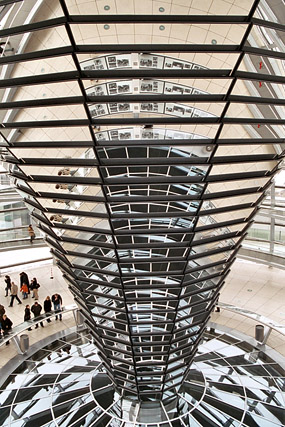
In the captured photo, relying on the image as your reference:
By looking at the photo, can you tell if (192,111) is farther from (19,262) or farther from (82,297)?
(19,262)

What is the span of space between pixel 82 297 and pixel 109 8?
6159mm

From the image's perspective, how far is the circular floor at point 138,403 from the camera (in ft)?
36.9

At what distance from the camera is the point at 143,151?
30.9ft

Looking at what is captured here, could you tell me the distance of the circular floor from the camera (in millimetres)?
11234

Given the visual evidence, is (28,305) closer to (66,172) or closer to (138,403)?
(138,403)

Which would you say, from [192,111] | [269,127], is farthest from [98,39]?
[269,127]

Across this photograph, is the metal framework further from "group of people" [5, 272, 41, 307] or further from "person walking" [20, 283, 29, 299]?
"person walking" [20, 283, 29, 299]

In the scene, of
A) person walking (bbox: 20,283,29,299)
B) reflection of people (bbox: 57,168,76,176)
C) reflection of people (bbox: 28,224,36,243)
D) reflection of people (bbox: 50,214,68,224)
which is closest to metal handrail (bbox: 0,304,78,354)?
person walking (bbox: 20,283,29,299)

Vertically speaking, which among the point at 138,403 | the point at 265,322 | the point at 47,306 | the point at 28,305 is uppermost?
the point at 28,305

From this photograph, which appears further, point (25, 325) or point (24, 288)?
point (24, 288)

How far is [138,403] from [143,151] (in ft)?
21.3

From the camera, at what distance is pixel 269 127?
25.8 ft

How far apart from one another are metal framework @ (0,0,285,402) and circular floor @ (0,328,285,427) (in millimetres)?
724

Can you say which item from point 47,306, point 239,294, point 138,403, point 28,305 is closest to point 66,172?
point 138,403
